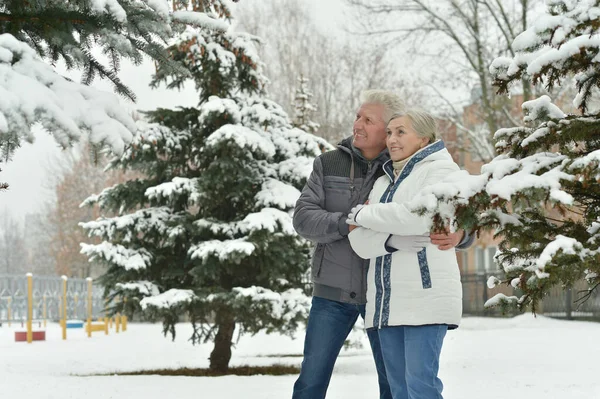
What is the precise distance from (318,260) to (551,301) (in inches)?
777

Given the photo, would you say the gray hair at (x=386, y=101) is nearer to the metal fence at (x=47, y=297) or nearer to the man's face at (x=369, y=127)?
the man's face at (x=369, y=127)

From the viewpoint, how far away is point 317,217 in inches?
161

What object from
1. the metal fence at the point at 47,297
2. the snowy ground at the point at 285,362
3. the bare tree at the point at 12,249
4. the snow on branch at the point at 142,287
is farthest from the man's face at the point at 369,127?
the bare tree at the point at 12,249

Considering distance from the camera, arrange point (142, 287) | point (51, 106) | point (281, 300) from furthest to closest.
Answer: point (142, 287)
point (281, 300)
point (51, 106)

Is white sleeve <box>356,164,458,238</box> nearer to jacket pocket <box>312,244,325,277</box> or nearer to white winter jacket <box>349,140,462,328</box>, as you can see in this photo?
white winter jacket <box>349,140,462,328</box>

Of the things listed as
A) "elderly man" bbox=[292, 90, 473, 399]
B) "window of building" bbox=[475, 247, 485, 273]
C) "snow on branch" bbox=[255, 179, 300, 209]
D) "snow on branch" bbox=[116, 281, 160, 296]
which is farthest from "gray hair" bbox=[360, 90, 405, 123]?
"window of building" bbox=[475, 247, 485, 273]

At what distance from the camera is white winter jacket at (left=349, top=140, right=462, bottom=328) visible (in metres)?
3.44

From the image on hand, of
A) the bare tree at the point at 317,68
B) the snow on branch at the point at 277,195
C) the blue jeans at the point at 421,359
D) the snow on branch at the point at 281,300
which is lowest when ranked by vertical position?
the blue jeans at the point at 421,359

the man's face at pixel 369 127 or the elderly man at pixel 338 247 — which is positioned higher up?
the man's face at pixel 369 127

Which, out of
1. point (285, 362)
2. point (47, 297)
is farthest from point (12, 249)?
point (285, 362)

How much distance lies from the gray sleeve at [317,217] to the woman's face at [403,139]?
484mm

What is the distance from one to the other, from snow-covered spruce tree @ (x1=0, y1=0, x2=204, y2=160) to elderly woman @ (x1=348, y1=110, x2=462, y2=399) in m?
1.28

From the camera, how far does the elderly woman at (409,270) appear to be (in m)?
3.43

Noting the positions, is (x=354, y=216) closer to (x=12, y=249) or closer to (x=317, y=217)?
(x=317, y=217)
